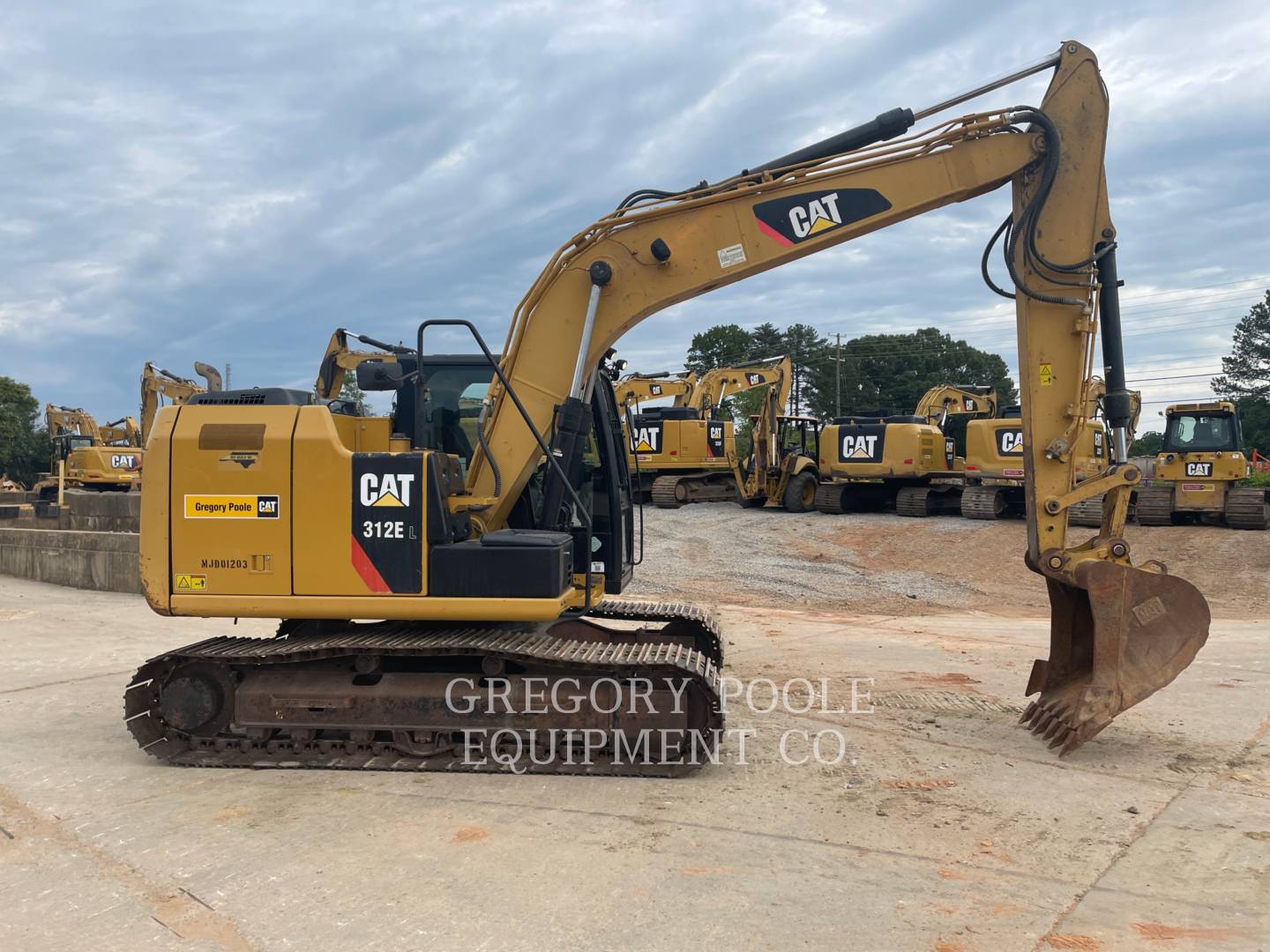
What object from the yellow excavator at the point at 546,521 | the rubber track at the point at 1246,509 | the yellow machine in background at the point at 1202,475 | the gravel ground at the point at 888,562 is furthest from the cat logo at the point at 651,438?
the yellow excavator at the point at 546,521

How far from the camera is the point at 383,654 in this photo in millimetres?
5770

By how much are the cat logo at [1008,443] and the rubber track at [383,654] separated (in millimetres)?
18609

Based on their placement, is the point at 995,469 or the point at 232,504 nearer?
the point at 232,504

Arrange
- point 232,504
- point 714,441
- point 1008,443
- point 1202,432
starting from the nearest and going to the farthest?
1. point 232,504
2. point 1202,432
3. point 1008,443
4. point 714,441

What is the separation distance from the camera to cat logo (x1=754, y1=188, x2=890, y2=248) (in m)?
6.05

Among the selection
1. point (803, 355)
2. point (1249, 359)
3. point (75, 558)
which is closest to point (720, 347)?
point (803, 355)

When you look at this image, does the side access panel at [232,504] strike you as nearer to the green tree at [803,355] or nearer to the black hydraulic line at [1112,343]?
the black hydraulic line at [1112,343]

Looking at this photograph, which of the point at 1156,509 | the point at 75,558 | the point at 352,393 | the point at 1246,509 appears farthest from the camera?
the point at 1156,509

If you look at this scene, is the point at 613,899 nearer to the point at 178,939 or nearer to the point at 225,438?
the point at 178,939

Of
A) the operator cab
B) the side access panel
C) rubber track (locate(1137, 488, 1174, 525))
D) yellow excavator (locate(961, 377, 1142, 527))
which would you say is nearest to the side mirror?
the side access panel

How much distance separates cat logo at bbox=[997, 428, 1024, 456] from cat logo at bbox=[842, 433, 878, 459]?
2985 mm

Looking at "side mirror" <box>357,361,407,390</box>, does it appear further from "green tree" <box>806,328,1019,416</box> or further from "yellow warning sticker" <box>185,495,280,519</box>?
"green tree" <box>806,328,1019,416</box>

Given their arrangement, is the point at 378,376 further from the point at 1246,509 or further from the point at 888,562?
the point at 1246,509

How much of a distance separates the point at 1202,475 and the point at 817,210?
18171 mm
